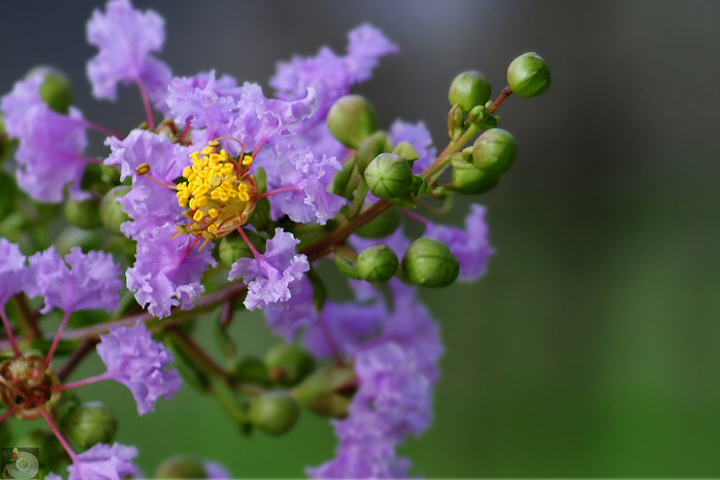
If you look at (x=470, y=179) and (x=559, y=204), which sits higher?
(x=559, y=204)

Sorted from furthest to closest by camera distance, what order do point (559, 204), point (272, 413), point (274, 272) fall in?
1. point (559, 204)
2. point (272, 413)
3. point (274, 272)

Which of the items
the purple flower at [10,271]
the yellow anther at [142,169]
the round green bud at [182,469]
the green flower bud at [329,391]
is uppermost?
the green flower bud at [329,391]

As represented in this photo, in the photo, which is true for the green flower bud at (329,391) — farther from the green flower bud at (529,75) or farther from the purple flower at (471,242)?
the green flower bud at (529,75)

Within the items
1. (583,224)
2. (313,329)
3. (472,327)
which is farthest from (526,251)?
(313,329)

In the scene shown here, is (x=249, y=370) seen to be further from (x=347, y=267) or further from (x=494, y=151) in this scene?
(x=494, y=151)

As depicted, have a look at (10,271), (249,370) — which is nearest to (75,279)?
(10,271)

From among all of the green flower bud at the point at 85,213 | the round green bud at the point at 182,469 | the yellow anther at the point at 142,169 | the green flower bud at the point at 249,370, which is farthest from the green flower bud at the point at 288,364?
the yellow anther at the point at 142,169

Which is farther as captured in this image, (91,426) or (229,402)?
(229,402)
